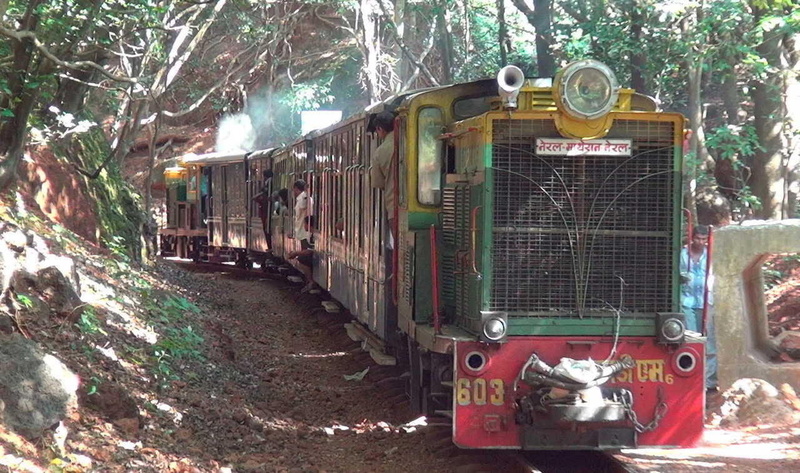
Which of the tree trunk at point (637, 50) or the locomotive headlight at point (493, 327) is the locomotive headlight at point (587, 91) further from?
the tree trunk at point (637, 50)

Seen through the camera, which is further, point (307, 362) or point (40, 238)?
point (307, 362)

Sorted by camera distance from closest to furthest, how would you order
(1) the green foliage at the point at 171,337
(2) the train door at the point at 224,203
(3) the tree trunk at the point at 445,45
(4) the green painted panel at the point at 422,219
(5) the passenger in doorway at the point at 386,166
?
(4) the green painted panel at the point at 422,219, (5) the passenger in doorway at the point at 386,166, (1) the green foliage at the point at 171,337, (3) the tree trunk at the point at 445,45, (2) the train door at the point at 224,203

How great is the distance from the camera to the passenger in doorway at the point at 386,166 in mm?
8328

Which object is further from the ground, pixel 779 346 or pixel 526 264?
pixel 526 264

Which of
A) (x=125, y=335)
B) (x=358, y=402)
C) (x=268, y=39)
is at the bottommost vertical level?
(x=358, y=402)

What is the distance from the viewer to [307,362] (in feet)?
39.3

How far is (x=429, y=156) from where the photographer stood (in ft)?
25.2

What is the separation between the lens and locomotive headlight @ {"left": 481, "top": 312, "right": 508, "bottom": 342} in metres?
6.55

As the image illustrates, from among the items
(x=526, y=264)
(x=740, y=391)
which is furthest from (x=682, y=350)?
(x=740, y=391)

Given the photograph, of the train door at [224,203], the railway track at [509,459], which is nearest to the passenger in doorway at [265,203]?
the train door at [224,203]

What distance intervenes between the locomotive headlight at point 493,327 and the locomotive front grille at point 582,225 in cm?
17

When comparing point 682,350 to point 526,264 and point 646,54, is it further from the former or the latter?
point 646,54

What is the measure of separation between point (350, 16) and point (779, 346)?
897 inches

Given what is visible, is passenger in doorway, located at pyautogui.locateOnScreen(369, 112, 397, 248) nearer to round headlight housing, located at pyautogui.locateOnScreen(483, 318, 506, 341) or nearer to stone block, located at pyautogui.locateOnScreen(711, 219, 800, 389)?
round headlight housing, located at pyautogui.locateOnScreen(483, 318, 506, 341)
